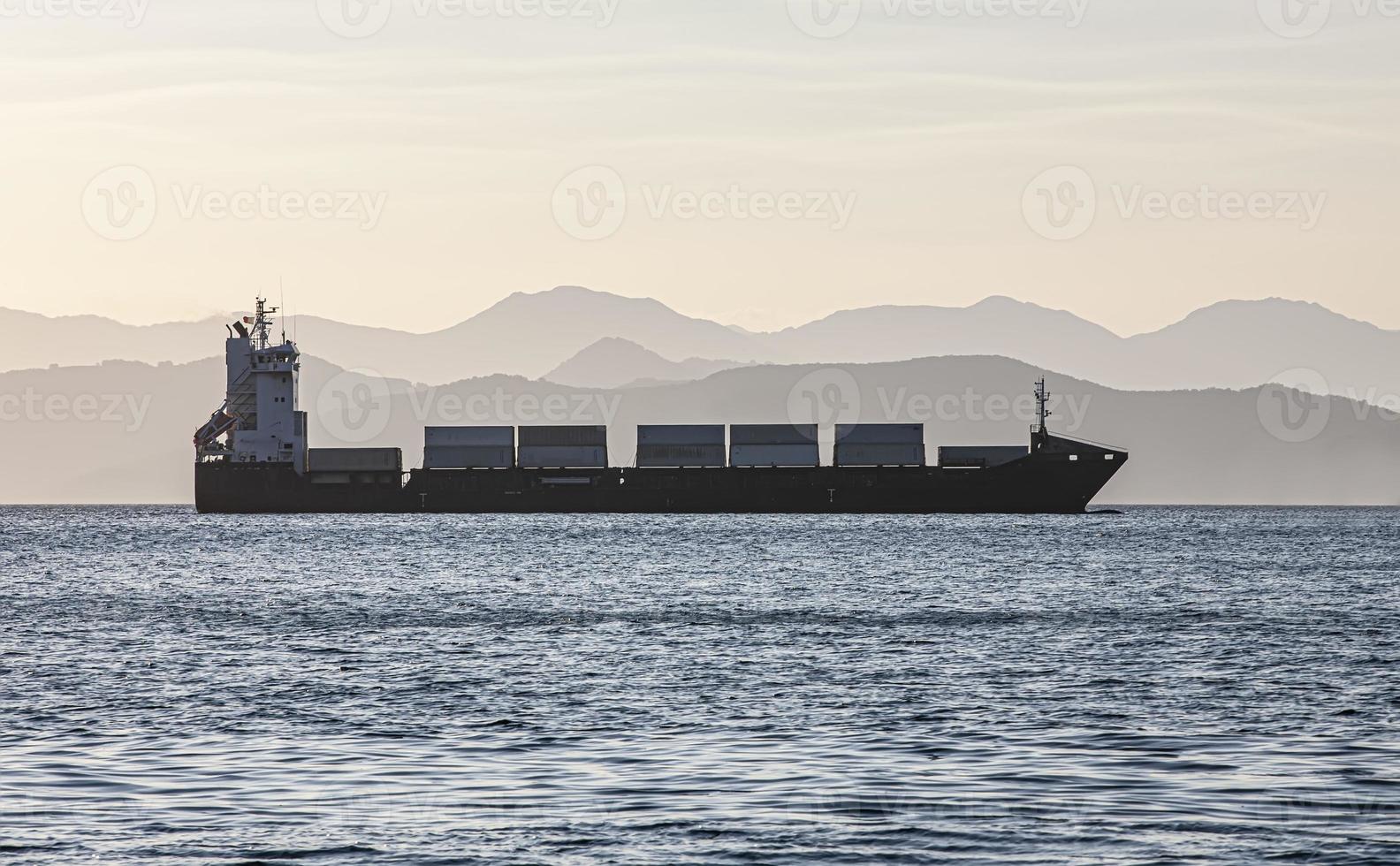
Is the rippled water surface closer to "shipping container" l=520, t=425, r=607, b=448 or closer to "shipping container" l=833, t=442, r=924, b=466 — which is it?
"shipping container" l=833, t=442, r=924, b=466

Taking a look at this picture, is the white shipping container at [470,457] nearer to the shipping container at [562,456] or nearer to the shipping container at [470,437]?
the shipping container at [470,437]

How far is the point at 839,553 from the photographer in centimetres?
7706

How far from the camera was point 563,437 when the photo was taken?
453 feet

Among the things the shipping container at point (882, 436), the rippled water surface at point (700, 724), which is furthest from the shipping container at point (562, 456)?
the rippled water surface at point (700, 724)

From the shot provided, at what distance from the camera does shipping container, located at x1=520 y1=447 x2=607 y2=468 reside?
136m

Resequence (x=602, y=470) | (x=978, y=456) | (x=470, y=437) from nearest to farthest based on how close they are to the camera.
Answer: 1. (x=602, y=470)
2. (x=978, y=456)
3. (x=470, y=437)

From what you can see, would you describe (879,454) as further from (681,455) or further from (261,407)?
(261,407)

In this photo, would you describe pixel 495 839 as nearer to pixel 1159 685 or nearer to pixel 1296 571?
pixel 1159 685

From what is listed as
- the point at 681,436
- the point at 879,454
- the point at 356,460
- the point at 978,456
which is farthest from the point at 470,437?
the point at 978,456

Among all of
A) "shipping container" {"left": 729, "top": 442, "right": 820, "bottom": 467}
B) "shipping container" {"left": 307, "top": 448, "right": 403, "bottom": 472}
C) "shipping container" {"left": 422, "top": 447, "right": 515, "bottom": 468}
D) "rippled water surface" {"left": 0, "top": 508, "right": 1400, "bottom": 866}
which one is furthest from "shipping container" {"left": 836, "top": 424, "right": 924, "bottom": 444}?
"rippled water surface" {"left": 0, "top": 508, "right": 1400, "bottom": 866}

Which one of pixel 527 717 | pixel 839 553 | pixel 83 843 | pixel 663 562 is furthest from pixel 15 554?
pixel 83 843

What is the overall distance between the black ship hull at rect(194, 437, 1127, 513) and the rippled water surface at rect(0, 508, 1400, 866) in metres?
73.0

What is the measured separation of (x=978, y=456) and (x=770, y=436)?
17.6m

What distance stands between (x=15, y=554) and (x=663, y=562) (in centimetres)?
3840
